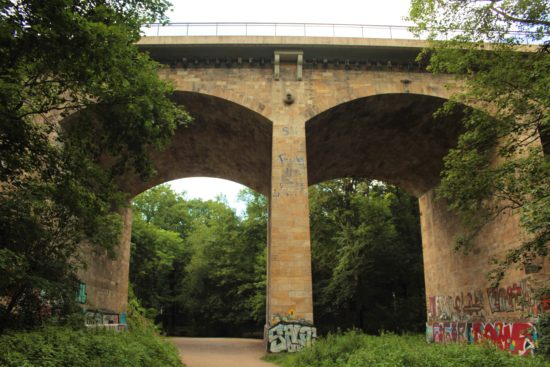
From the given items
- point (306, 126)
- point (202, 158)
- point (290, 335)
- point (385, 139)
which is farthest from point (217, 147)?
point (290, 335)

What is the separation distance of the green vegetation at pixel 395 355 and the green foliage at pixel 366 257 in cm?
1582

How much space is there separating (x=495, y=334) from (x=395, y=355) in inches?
378

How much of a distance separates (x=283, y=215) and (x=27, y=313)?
8017 mm

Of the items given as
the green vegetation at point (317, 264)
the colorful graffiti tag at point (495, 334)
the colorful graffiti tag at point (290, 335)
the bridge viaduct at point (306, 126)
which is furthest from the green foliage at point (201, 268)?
the colorful graffiti tag at point (290, 335)

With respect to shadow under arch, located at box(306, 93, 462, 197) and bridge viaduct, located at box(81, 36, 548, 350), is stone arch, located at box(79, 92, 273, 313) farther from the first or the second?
shadow under arch, located at box(306, 93, 462, 197)

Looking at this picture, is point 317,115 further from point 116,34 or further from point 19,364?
point 19,364

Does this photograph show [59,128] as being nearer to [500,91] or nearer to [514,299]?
[500,91]

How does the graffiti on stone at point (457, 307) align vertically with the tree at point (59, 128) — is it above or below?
below

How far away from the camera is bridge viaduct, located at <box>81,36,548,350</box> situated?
14875 millimetres

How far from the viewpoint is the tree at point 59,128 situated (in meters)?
6.23

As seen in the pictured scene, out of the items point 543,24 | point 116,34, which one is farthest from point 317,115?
point 116,34

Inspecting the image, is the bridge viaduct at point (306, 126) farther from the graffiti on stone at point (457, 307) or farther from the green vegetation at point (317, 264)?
the green vegetation at point (317, 264)

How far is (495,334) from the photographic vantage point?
16047 millimetres

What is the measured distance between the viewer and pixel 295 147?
1582cm
